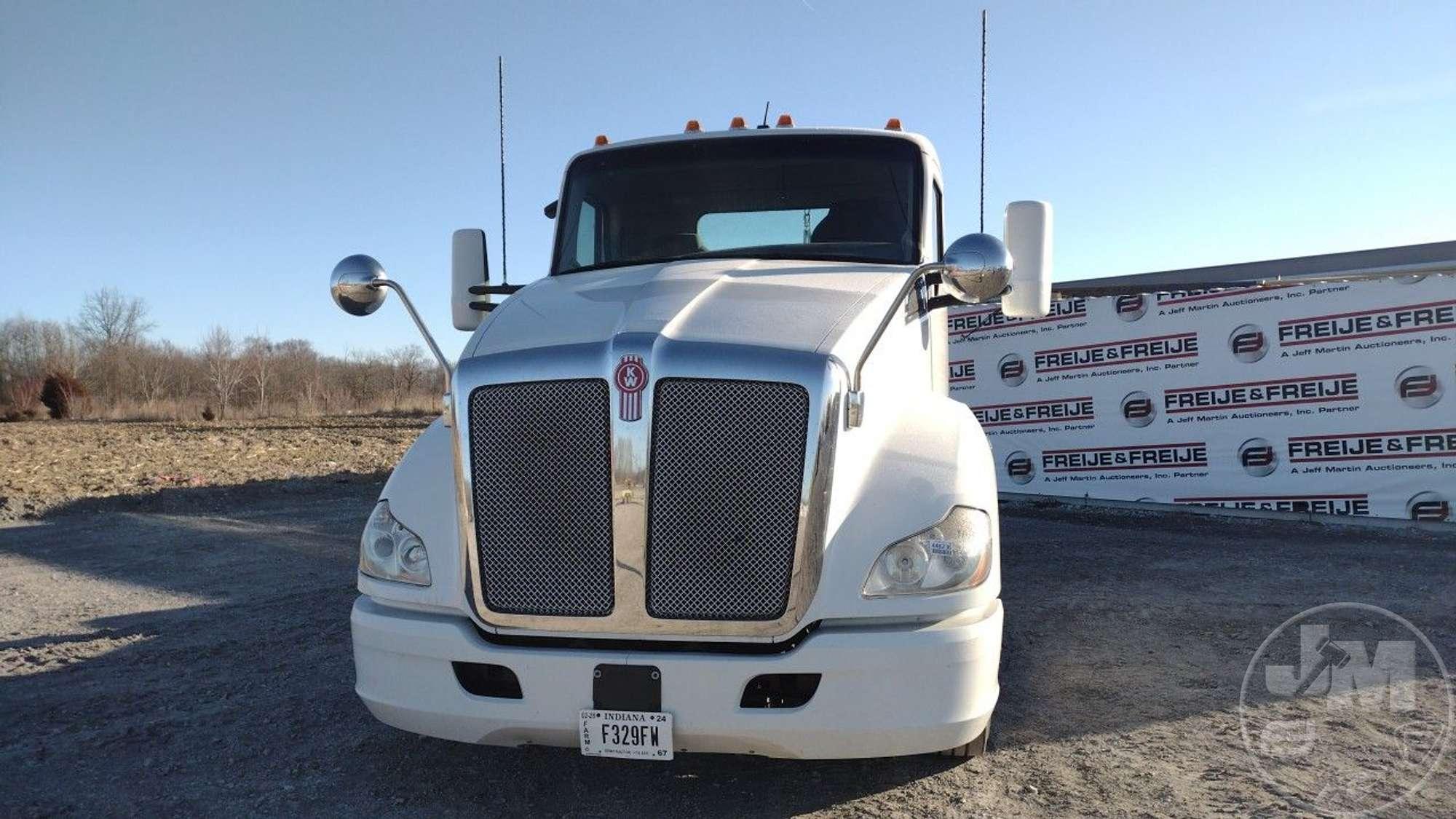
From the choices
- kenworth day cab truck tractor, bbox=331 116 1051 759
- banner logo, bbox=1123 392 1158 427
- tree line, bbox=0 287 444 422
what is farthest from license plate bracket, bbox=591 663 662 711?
tree line, bbox=0 287 444 422

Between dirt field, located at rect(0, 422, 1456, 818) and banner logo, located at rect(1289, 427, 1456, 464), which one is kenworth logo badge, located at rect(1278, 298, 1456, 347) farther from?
dirt field, located at rect(0, 422, 1456, 818)

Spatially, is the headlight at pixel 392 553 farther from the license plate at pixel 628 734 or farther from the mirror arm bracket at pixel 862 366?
the mirror arm bracket at pixel 862 366

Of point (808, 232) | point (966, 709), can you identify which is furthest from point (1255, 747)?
point (808, 232)

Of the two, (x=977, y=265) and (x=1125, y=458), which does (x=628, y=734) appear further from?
(x=1125, y=458)

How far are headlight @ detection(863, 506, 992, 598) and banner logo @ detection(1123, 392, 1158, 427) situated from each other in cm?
940

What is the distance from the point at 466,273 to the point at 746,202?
1717 mm

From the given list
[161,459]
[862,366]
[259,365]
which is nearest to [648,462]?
[862,366]

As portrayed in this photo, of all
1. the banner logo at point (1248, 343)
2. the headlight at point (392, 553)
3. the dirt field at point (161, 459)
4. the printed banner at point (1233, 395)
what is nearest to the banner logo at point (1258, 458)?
the printed banner at point (1233, 395)

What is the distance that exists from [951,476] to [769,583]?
2.37 feet

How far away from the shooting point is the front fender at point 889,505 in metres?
3.02

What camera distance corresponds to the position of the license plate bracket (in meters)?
2.96

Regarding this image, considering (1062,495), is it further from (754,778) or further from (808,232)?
(754,778)

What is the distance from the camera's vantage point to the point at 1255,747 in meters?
3.93

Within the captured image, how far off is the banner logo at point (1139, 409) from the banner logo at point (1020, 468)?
1.36 metres
